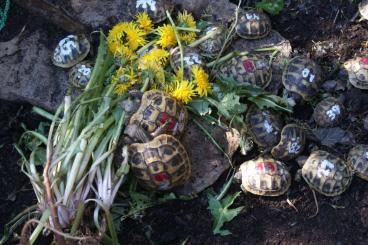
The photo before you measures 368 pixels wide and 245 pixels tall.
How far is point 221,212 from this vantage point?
Result: 3717mm

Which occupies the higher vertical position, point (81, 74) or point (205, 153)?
point (81, 74)

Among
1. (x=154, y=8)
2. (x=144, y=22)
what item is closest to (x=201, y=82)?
(x=144, y=22)

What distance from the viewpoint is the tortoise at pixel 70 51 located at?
14.1 feet

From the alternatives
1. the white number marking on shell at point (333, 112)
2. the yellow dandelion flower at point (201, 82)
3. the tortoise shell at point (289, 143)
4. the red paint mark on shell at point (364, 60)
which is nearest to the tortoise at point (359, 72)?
the red paint mark on shell at point (364, 60)

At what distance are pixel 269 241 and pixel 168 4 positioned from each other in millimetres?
2050

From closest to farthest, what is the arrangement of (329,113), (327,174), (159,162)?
(159,162) < (327,174) < (329,113)

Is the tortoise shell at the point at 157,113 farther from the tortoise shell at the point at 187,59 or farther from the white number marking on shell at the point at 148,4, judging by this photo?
the white number marking on shell at the point at 148,4

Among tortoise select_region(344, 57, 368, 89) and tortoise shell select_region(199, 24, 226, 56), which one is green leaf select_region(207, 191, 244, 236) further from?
tortoise select_region(344, 57, 368, 89)

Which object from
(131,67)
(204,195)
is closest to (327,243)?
(204,195)

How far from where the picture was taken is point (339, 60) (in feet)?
14.3

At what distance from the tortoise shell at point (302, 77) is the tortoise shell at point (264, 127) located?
295 millimetres

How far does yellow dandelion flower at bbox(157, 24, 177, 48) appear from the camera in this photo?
418cm

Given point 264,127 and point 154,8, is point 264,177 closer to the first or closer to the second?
point 264,127

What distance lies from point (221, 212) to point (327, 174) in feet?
2.58
